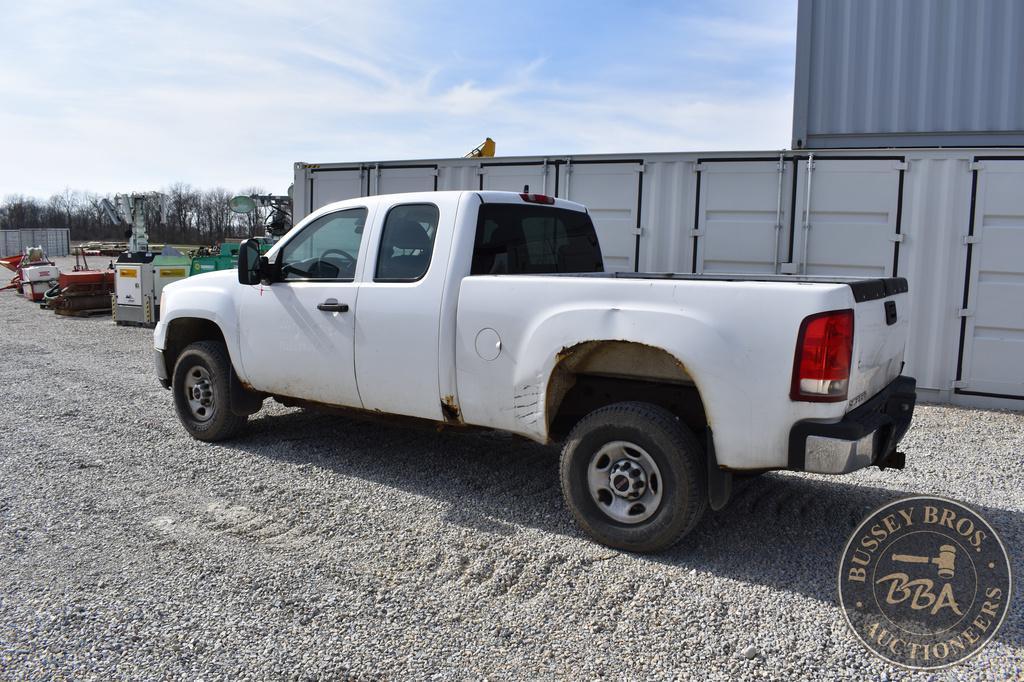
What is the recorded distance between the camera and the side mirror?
5.86 m

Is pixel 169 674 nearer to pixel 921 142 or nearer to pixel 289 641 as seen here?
pixel 289 641

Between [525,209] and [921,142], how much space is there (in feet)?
25.6

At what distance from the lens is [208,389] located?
6.47 meters

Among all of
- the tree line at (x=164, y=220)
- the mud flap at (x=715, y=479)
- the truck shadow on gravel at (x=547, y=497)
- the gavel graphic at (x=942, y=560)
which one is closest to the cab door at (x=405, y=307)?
the truck shadow on gravel at (x=547, y=497)

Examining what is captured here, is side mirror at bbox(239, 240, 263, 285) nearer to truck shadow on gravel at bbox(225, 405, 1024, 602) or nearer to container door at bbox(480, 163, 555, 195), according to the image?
truck shadow on gravel at bbox(225, 405, 1024, 602)

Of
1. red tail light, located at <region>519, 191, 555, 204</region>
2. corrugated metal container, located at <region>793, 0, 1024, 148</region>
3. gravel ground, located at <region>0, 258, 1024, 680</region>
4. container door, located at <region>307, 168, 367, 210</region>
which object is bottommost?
gravel ground, located at <region>0, 258, 1024, 680</region>

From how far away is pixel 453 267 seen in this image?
4.97 m

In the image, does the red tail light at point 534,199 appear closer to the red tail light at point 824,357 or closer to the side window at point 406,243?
the side window at point 406,243

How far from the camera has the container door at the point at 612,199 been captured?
9672 mm

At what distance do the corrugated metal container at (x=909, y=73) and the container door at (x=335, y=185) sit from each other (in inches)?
237

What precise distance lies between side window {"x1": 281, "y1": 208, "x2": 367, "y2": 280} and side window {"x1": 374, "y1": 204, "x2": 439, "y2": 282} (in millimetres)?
255

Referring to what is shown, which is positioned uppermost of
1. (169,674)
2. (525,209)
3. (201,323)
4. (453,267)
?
(525,209)

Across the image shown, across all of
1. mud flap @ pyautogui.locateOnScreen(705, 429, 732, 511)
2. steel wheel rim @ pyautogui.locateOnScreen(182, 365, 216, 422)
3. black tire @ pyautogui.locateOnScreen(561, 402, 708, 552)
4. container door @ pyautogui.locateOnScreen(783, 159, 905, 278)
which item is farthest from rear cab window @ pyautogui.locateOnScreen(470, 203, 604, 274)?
container door @ pyautogui.locateOnScreen(783, 159, 905, 278)

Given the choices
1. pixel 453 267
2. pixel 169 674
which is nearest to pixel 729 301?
pixel 453 267
